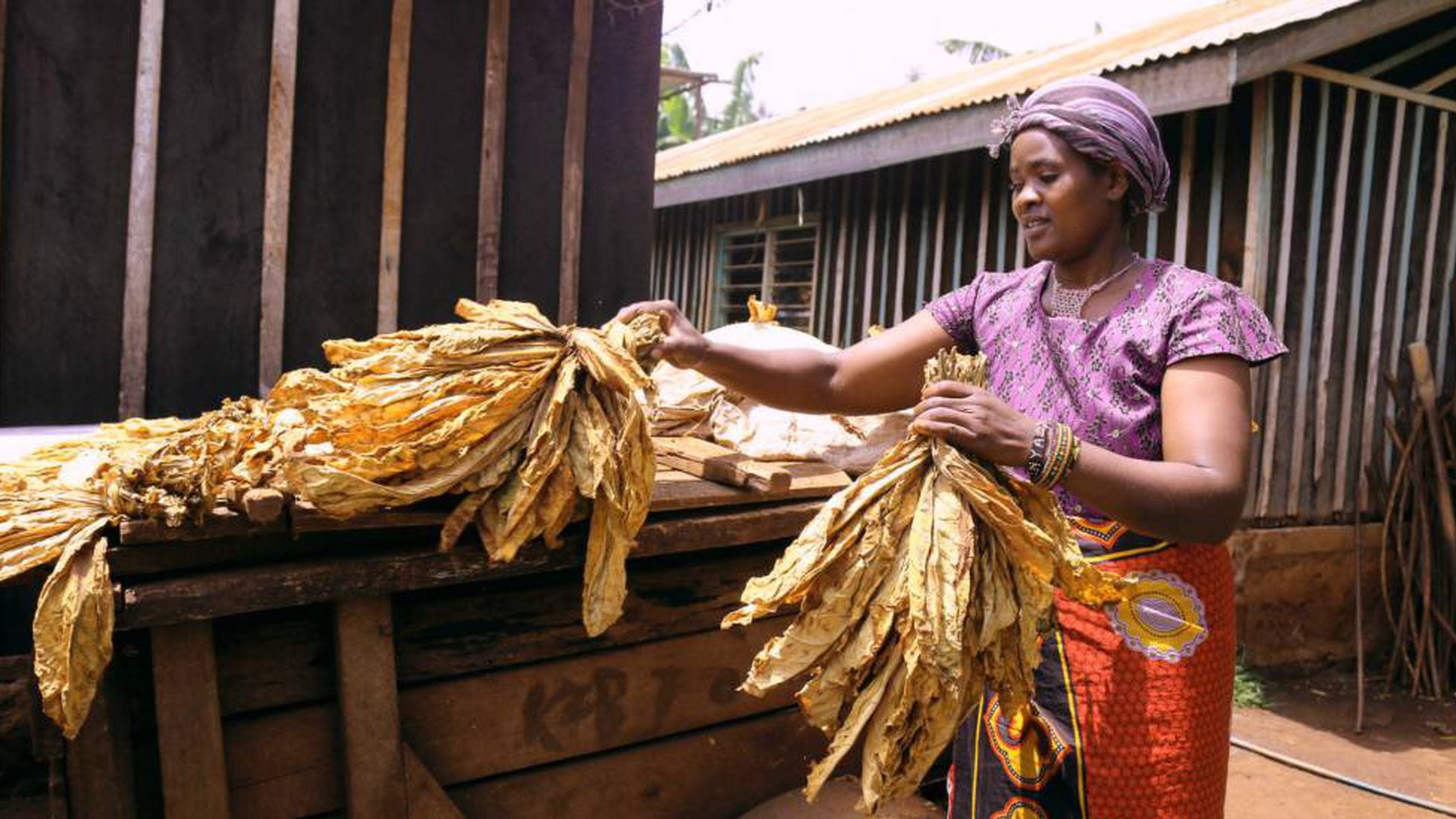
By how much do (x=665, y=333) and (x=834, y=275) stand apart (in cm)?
629

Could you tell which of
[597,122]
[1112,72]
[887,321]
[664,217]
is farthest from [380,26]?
[664,217]

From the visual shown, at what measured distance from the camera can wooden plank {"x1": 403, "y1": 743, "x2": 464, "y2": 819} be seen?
166 centimetres

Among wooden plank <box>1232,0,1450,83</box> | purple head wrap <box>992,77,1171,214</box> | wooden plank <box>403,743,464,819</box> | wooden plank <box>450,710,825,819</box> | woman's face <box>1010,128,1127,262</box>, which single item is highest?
wooden plank <box>1232,0,1450,83</box>

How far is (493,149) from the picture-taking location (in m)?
3.41

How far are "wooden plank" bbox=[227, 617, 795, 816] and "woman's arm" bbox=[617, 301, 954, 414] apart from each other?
1.76ft

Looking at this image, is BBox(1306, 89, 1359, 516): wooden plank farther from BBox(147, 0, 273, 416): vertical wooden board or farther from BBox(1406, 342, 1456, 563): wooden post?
BBox(147, 0, 273, 416): vertical wooden board

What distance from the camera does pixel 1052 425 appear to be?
151 cm

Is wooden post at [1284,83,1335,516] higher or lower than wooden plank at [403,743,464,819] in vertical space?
higher

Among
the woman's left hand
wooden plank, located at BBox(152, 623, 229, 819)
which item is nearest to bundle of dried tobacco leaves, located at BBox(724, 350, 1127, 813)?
the woman's left hand

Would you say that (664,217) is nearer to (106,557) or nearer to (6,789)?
(6,789)

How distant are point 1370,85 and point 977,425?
544 cm

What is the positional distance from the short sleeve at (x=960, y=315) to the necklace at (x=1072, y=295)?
0.69 ft

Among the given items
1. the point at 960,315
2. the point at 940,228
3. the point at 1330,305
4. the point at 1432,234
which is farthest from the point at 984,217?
the point at 960,315

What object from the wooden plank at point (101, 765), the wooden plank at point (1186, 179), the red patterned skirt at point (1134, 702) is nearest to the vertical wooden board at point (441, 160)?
the wooden plank at point (101, 765)
